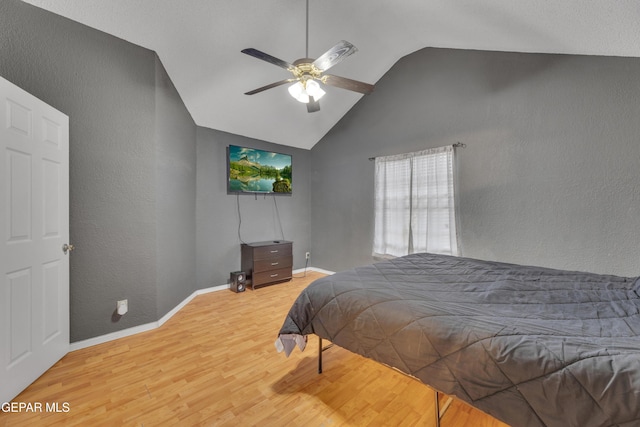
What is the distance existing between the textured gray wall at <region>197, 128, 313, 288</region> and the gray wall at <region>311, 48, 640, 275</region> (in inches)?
78.6

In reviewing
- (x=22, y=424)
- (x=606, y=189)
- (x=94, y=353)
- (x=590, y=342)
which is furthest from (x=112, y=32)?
(x=606, y=189)

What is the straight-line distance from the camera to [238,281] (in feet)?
12.3

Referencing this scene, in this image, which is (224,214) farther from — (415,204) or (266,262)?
(415,204)

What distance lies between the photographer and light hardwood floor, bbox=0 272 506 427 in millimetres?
1444

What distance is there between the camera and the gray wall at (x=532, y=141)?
222cm

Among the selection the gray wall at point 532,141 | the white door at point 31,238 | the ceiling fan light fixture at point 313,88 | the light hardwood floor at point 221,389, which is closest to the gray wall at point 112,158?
the white door at point 31,238

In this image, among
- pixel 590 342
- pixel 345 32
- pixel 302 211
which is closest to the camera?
pixel 590 342

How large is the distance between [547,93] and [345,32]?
2.26m

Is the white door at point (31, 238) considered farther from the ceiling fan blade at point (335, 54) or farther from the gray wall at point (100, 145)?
the ceiling fan blade at point (335, 54)

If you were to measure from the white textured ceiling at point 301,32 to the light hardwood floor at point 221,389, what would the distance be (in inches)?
111

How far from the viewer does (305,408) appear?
5.00 ft

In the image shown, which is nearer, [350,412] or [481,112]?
[350,412]

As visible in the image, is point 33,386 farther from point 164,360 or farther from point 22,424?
point 164,360

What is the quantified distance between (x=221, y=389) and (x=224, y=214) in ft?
8.78
